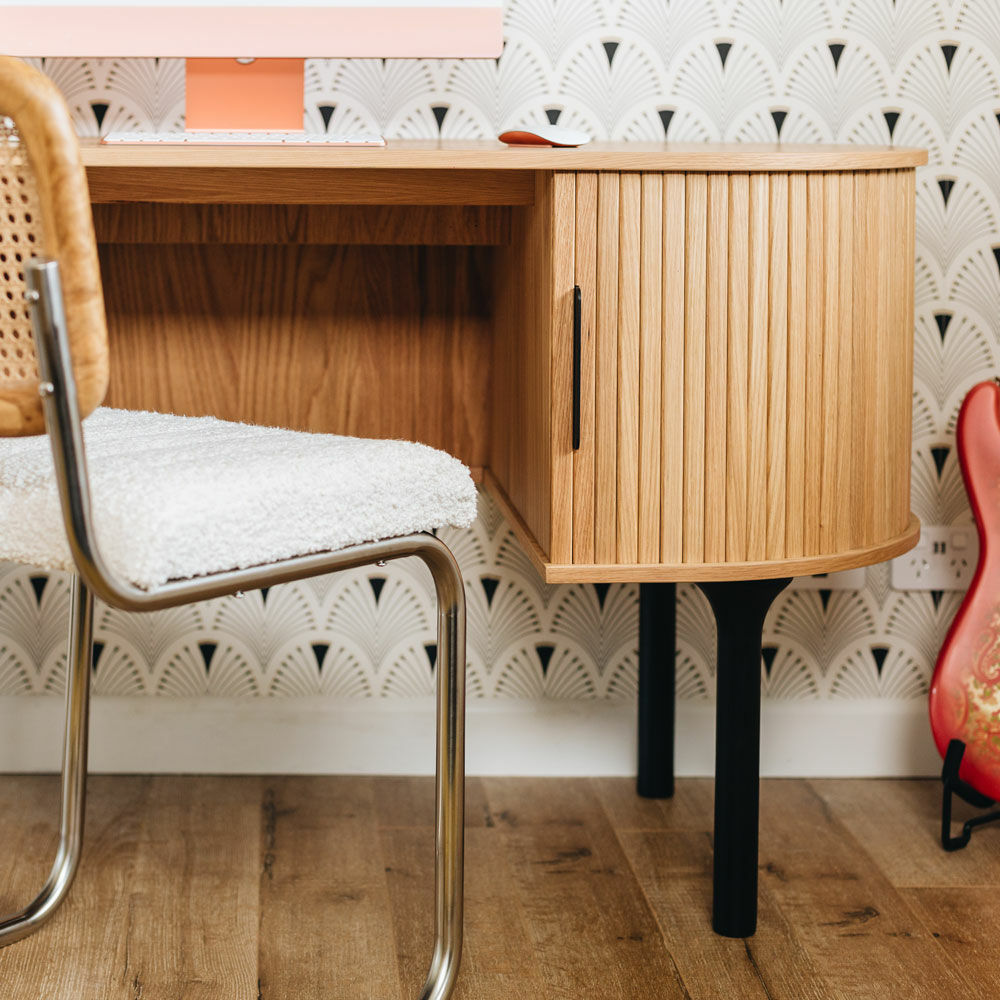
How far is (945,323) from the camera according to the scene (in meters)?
1.55

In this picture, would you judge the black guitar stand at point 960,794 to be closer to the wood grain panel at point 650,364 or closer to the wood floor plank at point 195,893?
the wood grain panel at point 650,364

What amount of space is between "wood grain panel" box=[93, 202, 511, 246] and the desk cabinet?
198 millimetres

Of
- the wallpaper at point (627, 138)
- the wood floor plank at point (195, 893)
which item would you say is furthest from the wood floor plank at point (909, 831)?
the wood floor plank at point (195, 893)

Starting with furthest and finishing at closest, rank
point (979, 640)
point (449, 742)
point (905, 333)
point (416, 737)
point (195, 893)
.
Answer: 1. point (416, 737)
2. point (979, 640)
3. point (195, 893)
4. point (905, 333)
5. point (449, 742)

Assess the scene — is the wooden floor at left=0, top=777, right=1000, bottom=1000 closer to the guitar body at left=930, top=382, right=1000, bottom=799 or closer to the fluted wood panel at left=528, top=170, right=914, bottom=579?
the guitar body at left=930, top=382, right=1000, bottom=799

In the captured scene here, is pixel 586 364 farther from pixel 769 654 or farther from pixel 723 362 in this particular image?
pixel 769 654

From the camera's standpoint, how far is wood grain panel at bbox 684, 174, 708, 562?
1047 millimetres

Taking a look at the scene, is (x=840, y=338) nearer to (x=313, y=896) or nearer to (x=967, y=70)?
(x=967, y=70)

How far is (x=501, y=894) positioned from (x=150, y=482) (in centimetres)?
69

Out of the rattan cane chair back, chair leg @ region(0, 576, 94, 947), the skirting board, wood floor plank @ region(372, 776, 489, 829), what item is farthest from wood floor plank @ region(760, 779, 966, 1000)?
the rattan cane chair back

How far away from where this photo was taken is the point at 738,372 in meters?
1.07

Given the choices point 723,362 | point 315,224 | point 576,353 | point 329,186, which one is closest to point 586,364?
point 576,353

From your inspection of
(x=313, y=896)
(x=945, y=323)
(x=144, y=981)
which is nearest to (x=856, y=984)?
(x=313, y=896)

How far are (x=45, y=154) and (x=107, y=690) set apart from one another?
3.40 ft
